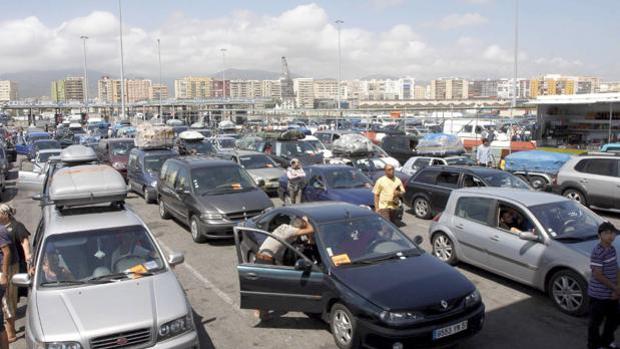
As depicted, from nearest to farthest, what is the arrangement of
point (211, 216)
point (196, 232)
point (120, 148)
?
point (211, 216) → point (196, 232) → point (120, 148)

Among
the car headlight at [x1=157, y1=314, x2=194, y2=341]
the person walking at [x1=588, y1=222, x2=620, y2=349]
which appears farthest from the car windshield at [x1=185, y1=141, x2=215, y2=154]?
the person walking at [x1=588, y1=222, x2=620, y2=349]

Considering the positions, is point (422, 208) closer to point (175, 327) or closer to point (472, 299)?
point (472, 299)

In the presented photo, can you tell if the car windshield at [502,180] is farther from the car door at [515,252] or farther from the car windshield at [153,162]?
the car windshield at [153,162]

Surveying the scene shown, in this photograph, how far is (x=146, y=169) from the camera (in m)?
16.9

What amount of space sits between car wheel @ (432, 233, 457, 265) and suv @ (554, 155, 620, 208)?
6105 millimetres

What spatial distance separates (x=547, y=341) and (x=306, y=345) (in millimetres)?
2918

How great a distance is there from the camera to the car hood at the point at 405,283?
18.6ft

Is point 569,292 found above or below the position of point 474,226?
below

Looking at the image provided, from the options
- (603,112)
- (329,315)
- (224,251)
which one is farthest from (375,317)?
(603,112)

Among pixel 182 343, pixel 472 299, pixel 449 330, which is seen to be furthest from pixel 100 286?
pixel 472 299

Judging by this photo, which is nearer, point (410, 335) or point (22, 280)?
point (410, 335)

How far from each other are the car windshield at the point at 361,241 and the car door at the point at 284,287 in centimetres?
34

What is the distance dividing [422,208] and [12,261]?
959 centimetres

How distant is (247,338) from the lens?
662 cm
